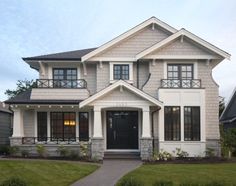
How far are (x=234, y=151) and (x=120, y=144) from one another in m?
7.13

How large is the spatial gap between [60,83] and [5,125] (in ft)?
27.5

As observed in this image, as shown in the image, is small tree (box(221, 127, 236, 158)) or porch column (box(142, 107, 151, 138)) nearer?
porch column (box(142, 107, 151, 138))

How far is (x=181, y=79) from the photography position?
20.8 m

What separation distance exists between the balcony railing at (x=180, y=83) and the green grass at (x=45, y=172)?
719 cm

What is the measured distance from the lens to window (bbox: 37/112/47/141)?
21500mm

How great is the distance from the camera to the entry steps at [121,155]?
19625 mm

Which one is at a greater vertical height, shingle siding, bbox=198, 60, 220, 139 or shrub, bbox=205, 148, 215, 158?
shingle siding, bbox=198, 60, 220, 139

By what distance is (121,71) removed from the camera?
21.8 metres

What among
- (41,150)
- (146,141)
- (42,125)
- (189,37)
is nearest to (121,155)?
(146,141)

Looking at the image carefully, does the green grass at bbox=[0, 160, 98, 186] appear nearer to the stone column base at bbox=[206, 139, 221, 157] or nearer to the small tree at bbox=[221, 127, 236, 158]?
the stone column base at bbox=[206, 139, 221, 157]

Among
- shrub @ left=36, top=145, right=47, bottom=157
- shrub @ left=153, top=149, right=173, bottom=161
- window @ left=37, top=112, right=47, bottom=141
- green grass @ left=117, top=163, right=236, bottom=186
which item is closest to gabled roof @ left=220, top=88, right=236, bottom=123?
shrub @ left=153, top=149, right=173, bottom=161

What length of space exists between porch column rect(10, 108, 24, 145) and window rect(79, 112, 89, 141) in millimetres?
3511

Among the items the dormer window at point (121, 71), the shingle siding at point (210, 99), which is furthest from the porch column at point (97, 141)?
the shingle siding at point (210, 99)

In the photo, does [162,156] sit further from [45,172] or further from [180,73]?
[45,172]
